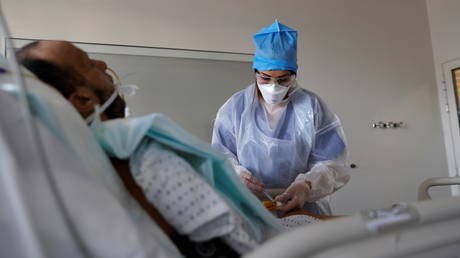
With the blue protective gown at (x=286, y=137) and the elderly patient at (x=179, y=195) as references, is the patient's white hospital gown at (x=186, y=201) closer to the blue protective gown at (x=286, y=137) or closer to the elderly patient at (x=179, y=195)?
the elderly patient at (x=179, y=195)

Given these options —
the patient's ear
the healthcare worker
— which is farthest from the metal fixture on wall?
the patient's ear

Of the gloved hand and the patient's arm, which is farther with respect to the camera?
the gloved hand

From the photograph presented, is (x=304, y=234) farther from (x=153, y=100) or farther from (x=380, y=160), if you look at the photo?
(x=380, y=160)

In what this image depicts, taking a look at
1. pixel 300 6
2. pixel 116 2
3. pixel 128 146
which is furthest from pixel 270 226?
pixel 300 6

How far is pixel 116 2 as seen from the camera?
7.57 ft

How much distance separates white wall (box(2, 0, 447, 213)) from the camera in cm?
225

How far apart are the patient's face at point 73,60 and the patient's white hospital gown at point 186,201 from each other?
0.30 metres

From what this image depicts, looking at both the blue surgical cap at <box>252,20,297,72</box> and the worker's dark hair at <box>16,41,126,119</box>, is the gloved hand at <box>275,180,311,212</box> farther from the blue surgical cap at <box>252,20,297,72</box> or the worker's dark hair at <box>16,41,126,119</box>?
the worker's dark hair at <box>16,41,126,119</box>

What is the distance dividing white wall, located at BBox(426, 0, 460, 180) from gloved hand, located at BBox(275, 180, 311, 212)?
2811 mm

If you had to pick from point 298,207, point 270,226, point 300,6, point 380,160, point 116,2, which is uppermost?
point 116,2

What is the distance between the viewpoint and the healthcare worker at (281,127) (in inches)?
51.4

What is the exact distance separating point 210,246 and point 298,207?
58 cm

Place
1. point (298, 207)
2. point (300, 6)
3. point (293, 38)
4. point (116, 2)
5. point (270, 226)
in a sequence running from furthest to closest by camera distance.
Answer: point (300, 6) → point (116, 2) → point (293, 38) → point (298, 207) → point (270, 226)

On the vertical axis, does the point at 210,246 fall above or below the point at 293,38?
below
